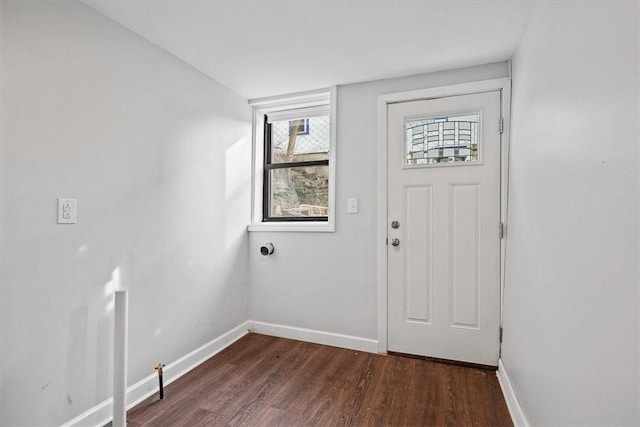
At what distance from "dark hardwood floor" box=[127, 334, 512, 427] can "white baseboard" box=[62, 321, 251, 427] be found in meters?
0.05

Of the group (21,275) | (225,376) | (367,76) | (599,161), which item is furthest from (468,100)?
(21,275)

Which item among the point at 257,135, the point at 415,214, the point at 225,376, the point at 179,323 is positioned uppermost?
the point at 257,135

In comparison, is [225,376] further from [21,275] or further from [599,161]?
[599,161]

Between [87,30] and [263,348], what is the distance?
238 centimetres

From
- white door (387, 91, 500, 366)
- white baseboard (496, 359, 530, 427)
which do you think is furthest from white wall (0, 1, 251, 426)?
white baseboard (496, 359, 530, 427)

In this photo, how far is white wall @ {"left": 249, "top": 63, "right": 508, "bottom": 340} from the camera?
98.4 inches

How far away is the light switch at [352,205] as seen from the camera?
255 cm

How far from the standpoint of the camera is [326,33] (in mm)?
1854

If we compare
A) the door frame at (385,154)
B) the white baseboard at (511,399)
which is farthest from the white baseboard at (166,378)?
the white baseboard at (511,399)

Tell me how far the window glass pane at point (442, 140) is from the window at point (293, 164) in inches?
26.1

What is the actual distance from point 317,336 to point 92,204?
191 cm

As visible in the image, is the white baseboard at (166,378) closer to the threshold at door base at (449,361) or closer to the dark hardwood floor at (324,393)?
the dark hardwood floor at (324,393)

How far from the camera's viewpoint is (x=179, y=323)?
2160 mm

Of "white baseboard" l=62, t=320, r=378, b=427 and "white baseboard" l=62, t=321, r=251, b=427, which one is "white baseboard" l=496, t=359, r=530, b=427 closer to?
"white baseboard" l=62, t=320, r=378, b=427
